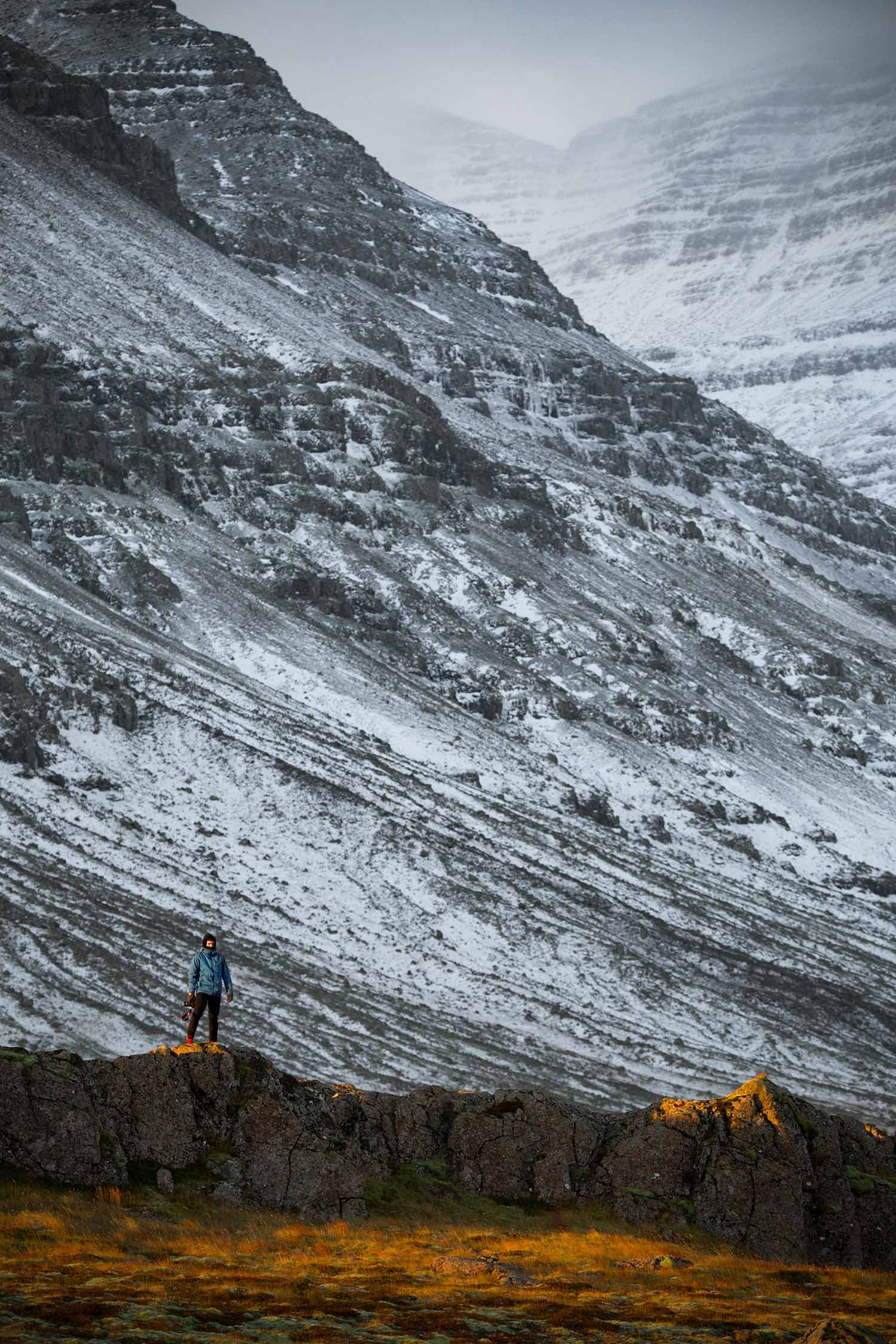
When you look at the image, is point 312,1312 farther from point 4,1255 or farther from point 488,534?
point 488,534

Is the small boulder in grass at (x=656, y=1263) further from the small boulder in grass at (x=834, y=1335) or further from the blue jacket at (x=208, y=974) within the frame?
the blue jacket at (x=208, y=974)

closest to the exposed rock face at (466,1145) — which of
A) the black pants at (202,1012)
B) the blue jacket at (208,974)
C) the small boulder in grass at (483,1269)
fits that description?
the black pants at (202,1012)

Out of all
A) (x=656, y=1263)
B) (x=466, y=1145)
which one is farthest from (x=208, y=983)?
(x=656, y=1263)

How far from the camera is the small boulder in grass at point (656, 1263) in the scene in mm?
21844

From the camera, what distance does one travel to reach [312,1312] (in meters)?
18.0

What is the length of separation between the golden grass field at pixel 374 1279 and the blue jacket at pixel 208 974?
3683 millimetres

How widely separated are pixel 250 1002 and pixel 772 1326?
5914 cm

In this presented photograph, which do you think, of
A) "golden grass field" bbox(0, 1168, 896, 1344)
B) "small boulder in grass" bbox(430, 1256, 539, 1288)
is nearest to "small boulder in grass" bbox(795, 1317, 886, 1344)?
"golden grass field" bbox(0, 1168, 896, 1344)

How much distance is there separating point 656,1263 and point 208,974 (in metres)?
8.88

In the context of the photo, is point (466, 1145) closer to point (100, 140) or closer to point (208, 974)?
point (208, 974)

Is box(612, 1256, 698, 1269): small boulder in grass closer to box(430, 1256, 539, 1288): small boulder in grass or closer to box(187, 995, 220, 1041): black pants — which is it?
box(430, 1256, 539, 1288): small boulder in grass

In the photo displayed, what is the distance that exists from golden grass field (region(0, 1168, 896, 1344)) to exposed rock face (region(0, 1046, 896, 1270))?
0.62m

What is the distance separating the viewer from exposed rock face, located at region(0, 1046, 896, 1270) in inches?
893

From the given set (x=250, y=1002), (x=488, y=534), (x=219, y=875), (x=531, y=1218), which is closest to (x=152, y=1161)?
(x=531, y=1218)
